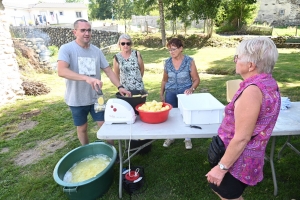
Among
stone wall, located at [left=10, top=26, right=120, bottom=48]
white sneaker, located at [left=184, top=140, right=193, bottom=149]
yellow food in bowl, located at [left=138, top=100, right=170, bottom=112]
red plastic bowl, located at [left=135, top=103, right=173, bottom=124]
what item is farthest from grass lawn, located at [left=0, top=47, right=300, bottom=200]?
stone wall, located at [left=10, top=26, right=120, bottom=48]

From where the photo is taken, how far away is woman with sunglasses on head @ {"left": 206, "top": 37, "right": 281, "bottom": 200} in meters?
1.13

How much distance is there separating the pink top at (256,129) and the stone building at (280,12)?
25.1m

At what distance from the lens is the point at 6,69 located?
5621mm

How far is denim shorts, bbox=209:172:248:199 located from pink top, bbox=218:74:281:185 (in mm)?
39

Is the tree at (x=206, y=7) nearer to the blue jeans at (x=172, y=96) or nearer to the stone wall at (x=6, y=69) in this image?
the stone wall at (x=6, y=69)

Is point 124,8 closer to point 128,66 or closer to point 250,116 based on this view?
point 128,66

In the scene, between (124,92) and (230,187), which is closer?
(230,187)

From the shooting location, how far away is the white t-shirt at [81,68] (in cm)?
245

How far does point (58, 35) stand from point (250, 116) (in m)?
23.0

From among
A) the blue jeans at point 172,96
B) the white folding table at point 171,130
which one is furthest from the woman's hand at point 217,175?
the blue jeans at point 172,96

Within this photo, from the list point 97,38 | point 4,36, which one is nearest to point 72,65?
point 4,36

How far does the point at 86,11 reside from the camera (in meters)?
40.8

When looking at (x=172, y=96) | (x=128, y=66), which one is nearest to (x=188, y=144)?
(x=172, y=96)

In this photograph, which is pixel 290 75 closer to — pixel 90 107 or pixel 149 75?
pixel 149 75
